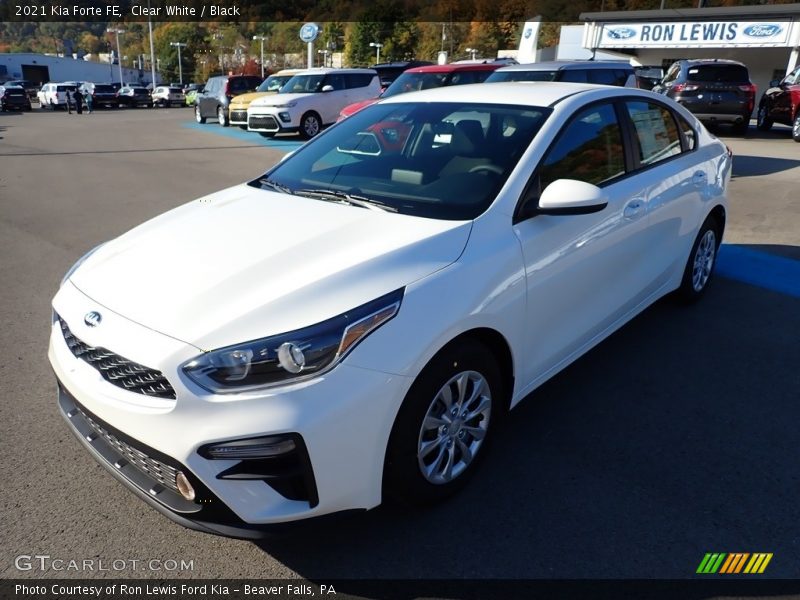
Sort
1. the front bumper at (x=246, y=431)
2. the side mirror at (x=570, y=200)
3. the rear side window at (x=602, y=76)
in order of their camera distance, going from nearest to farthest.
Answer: the front bumper at (x=246, y=431) → the side mirror at (x=570, y=200) → the rear side window at (x=602, y=76)

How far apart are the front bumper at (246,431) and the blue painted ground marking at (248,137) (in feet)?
45.5

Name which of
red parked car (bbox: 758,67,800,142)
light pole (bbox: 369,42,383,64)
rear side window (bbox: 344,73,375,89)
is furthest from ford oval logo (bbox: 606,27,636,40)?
light pole (bbox: 369,42,383,64)

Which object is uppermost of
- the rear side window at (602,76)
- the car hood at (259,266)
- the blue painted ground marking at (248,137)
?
the rear side window at (602,76)

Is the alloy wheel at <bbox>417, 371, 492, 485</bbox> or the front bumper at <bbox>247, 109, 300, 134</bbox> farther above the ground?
the alloy wheel at <bbox>417, 371, 492, 485</bbox>

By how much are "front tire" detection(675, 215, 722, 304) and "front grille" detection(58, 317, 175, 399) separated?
3.91 m

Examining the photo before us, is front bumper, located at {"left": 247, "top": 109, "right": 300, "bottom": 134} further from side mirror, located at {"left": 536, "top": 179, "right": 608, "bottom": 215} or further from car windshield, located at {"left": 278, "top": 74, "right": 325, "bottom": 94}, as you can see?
side mirror, located at {"left": 536, "top": 179, "right": 608, "bottom": 215}

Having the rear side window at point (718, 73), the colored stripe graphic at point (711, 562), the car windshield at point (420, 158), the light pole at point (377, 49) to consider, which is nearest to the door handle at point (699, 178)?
the car windshield at point (420, 158)

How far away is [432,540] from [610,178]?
7.27ft

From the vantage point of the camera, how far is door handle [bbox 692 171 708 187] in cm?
444

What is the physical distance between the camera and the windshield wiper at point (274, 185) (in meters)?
3.46

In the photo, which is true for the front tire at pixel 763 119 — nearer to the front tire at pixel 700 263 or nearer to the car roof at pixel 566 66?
the car roof at pixel 566 66

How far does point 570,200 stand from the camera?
2803 mm

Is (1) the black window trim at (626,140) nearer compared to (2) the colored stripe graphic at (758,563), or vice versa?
(2) the colored stripe graphic at (758,563)

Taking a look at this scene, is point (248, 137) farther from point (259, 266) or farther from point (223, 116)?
point (259, 266)
